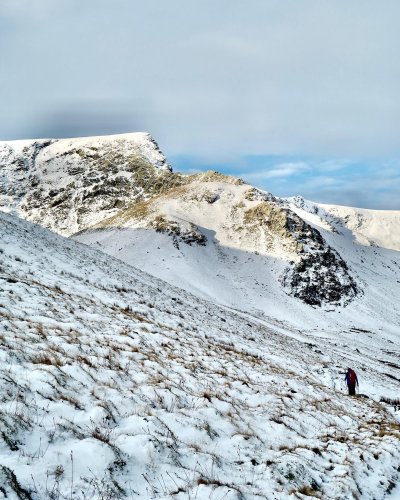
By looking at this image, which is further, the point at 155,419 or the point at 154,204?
the point at 154,204

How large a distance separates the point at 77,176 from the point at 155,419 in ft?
427

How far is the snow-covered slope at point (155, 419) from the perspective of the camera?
560cm

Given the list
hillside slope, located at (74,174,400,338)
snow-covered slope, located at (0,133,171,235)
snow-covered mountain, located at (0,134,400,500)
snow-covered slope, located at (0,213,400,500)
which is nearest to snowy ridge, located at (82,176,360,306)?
hillside slope, located at (74,174,400,338)

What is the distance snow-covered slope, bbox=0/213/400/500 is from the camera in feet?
18.4

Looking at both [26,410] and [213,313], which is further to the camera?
[213,313]

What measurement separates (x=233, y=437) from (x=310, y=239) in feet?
221

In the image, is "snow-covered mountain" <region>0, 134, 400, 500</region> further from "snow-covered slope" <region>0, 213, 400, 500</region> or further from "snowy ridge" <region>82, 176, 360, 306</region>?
"snowy ridge" <region>82, 176, 360, 306</region>

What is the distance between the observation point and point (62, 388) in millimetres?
7680

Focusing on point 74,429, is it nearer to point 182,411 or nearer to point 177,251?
point 182,411

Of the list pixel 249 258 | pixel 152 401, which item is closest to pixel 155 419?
pixel 152 401

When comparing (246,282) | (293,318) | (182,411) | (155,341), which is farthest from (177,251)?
(182,411)

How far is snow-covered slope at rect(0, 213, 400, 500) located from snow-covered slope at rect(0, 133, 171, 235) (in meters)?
95.5

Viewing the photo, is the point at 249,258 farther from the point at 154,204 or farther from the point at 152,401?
the point at 152,401

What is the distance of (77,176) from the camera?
128m
